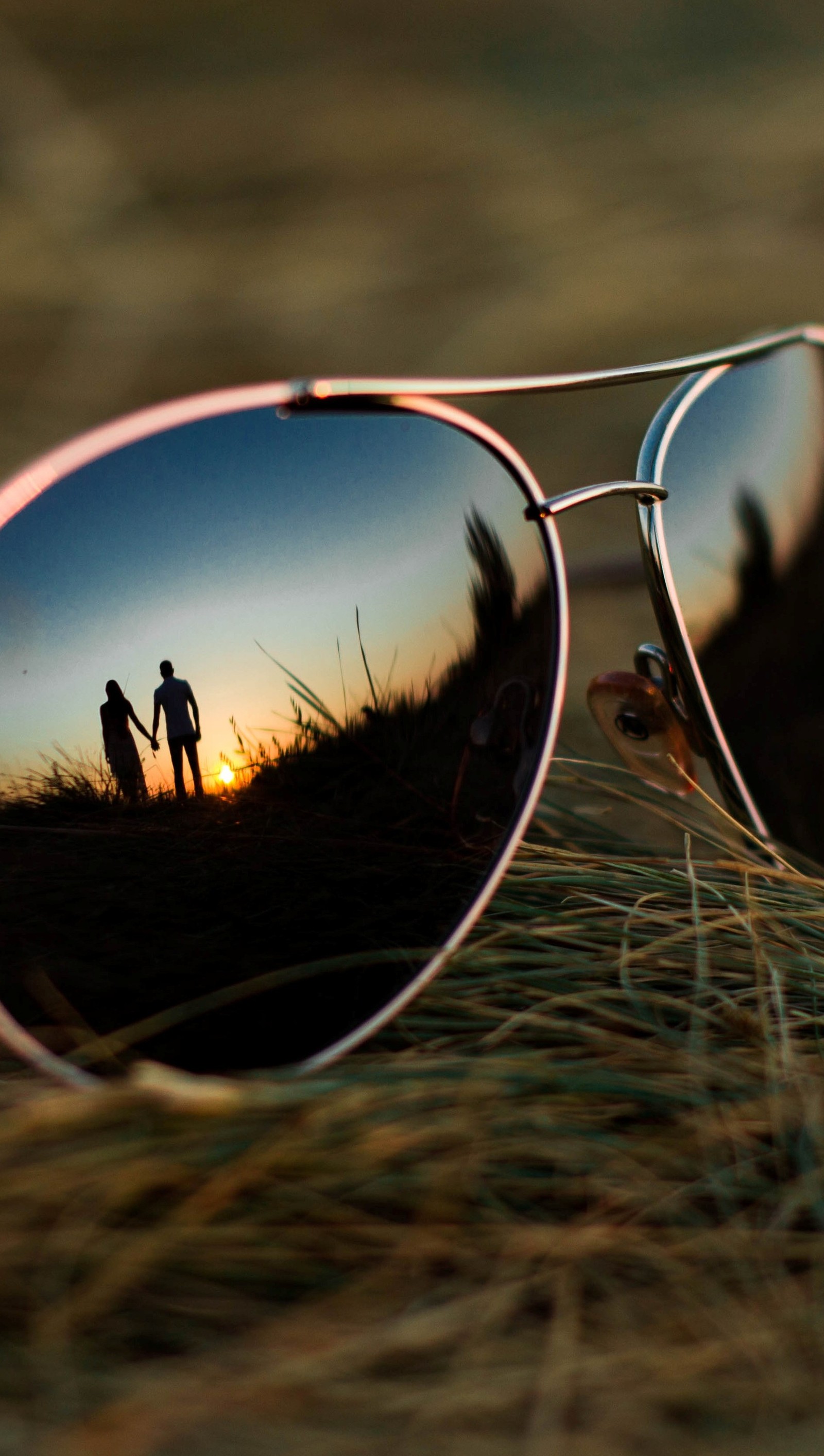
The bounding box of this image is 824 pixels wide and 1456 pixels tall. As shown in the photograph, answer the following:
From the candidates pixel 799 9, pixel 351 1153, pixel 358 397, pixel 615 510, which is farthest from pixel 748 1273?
pixel 799 9

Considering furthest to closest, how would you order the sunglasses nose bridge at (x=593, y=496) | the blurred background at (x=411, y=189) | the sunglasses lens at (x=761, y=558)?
1. the blurred background at (x=411, y=189)
2. the sunglasses lens at (x=761, y=558)
3. the sunglasses nose bridge at (x=593, y=496)

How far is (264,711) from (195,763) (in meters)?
0.04

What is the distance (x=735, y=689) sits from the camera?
0.67 m

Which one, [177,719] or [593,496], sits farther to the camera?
[593,496]

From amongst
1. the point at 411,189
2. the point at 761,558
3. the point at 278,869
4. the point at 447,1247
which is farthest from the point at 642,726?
the point at 411,189

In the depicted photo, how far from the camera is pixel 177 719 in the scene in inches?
16.4

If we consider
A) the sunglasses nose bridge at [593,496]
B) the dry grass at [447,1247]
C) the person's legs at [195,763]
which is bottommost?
the dry grass at [447,1247]

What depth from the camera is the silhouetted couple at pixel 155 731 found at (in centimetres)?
41

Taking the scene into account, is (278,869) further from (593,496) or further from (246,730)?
(593,496)

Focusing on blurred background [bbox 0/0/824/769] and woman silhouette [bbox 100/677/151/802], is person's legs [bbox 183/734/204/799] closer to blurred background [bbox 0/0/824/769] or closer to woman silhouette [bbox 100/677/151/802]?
woman silhouette [bbox 100/677/151/802]

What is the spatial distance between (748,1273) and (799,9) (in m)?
1.60

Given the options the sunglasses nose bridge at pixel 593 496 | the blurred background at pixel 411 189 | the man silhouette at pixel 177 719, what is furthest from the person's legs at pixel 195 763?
the blurred background at pixel 411 189

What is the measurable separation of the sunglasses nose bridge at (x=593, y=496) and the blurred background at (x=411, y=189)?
557 millimetres

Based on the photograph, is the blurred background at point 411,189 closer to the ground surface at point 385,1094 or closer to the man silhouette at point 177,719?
the ground surface at point 385,1094
